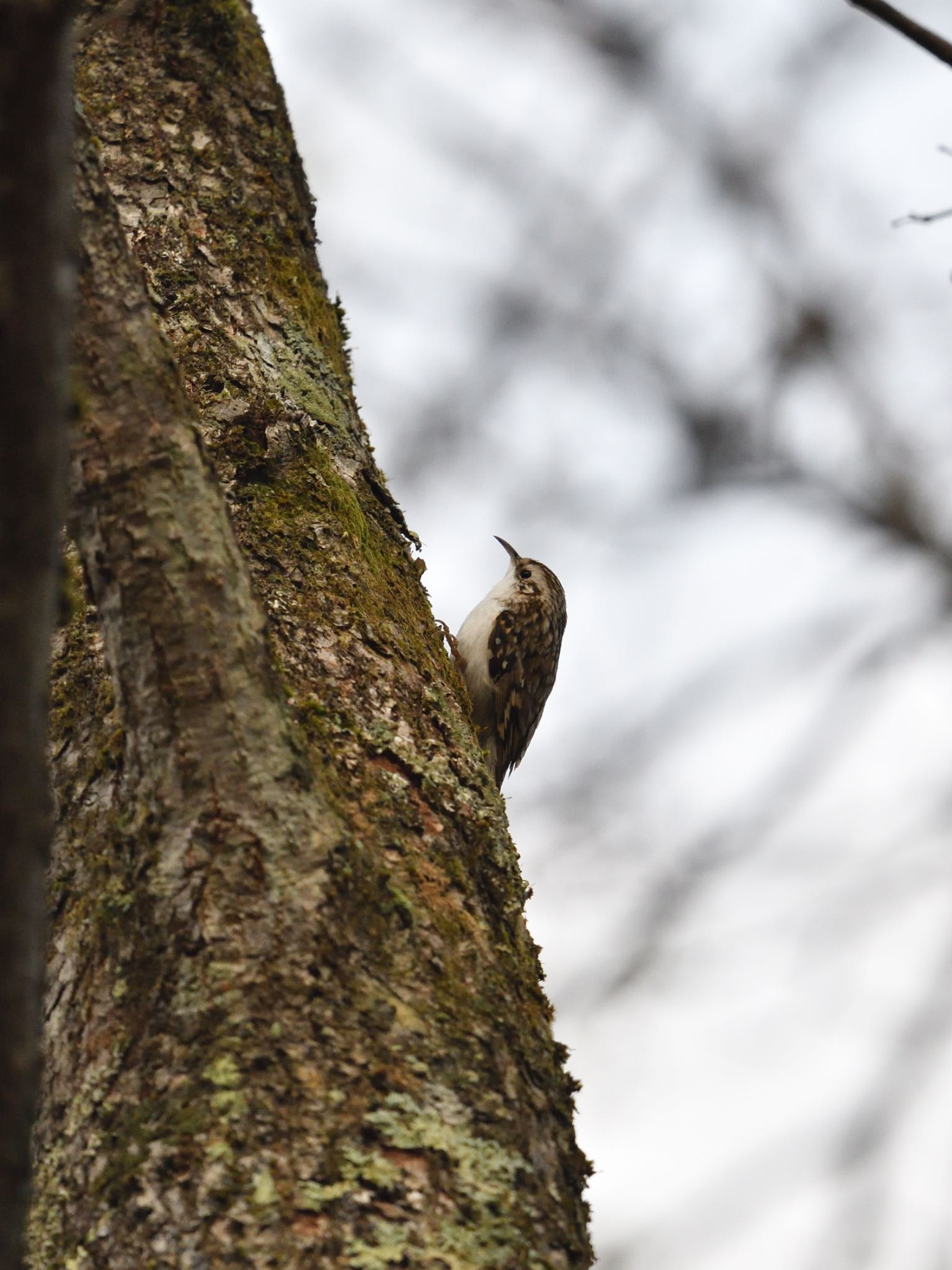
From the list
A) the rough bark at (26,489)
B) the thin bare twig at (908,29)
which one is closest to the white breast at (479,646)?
the thin bare twig at (908,29)

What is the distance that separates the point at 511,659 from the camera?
4.36 m

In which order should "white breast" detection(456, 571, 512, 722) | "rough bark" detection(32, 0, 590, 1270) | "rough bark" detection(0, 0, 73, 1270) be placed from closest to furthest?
"rough bark" detection(0, 0, 73, 1270)
"rough bark" detection(32, 0, 590, 1270)
"white breast" detection(456, 571, 512, 722)

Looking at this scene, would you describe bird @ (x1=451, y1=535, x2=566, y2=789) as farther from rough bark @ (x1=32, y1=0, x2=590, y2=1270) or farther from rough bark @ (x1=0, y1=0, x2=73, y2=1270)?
rough bark @ (x1=0, y1=0, x2=73, y2=1270)

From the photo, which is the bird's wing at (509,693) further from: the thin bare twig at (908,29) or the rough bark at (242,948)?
the thin bare twig at (908,29)

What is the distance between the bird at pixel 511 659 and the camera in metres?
4.28

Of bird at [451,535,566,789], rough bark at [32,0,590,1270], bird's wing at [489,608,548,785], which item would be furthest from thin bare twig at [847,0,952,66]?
bird's wing at [489,608,548,785]

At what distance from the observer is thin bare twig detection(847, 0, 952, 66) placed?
1224 millimetres

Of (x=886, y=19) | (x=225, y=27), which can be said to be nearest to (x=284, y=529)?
(x=886, y=19)

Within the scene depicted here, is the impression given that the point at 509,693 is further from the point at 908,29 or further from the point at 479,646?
the point at 908,29

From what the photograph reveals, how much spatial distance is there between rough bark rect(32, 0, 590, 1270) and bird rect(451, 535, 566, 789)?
2450 millimetres

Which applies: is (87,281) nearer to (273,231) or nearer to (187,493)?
(187,493)

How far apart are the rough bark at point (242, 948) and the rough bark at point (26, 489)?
1.53ft

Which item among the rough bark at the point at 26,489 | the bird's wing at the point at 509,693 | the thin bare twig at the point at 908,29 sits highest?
the bird's wing at the point at 509,693

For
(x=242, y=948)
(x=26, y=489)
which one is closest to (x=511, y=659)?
(x=242, y=948)
